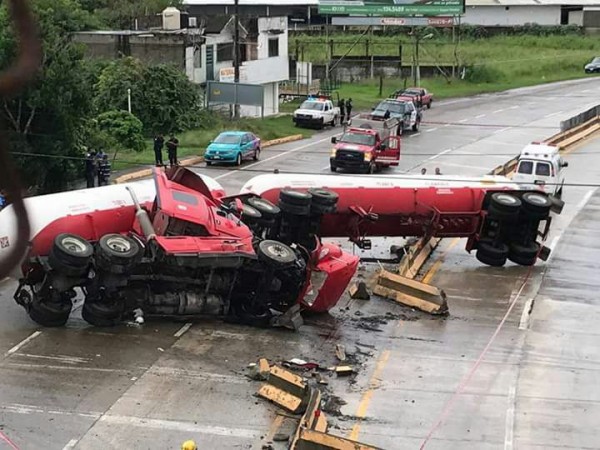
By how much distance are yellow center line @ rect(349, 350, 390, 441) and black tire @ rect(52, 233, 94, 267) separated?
540 centimetres

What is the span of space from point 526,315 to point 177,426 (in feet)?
31.3

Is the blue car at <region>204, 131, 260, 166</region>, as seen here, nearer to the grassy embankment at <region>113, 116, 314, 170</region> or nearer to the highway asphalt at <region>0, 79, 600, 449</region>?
the grassy embankment at <region>113, 116, 314, 170</region>

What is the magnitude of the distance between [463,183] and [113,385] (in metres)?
12.0

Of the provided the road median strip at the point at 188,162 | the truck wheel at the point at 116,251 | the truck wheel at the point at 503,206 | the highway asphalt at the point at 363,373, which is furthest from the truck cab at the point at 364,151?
the truck wheel at the point at 116,251

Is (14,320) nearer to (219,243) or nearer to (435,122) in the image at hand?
(219,243)

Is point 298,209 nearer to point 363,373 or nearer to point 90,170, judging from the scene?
point 363,373

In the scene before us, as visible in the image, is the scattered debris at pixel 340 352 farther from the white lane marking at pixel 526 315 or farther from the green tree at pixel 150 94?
the green tree at pixel 150 94

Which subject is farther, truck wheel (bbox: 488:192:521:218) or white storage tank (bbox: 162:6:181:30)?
white storage tank (bbox: 162:6:181:30)

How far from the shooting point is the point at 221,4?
6147cm

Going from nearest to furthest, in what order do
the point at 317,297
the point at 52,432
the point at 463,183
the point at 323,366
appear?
the point at 52,432 < the point at 323,366 < the point at 317,297 < the point at 463,183

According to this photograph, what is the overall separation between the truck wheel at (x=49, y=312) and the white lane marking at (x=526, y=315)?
8997mm

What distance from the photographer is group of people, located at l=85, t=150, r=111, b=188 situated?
30.2 meters

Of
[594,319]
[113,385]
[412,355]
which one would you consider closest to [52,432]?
[113,385]

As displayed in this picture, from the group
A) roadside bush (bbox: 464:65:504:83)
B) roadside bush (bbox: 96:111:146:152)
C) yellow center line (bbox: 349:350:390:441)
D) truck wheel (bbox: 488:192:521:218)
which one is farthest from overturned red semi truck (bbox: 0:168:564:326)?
roadside bush (bbox: 464:65:504:83)
